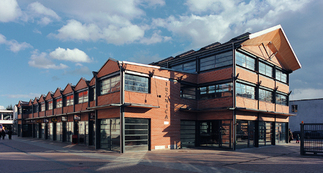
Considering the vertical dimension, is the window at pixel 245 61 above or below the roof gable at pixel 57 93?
above

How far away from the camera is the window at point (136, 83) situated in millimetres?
18781

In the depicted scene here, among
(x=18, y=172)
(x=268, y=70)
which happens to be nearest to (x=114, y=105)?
(x=18, y=172)

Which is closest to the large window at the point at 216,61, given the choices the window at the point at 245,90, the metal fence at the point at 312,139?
the window at the point at 245,90

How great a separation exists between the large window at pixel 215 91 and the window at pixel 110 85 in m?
8.22

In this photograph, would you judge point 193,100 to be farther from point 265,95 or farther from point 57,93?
point 57,93

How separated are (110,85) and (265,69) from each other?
16030 millimetres

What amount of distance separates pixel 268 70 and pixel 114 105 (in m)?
17.3

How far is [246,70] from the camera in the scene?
2205 cm

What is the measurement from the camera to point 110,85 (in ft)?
66.1

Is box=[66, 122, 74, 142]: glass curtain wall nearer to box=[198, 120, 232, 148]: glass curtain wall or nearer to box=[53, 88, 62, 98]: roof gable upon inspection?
box=[53, 88, 62, 98]: roof gable

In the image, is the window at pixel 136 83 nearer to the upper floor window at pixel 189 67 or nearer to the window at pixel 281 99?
the upper floor window at pixel 189 67

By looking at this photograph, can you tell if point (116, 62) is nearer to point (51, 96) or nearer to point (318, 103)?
point (51, 96)

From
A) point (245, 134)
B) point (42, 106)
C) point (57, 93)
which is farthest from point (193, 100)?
point (42, 106)

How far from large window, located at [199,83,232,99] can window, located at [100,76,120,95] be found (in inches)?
324
